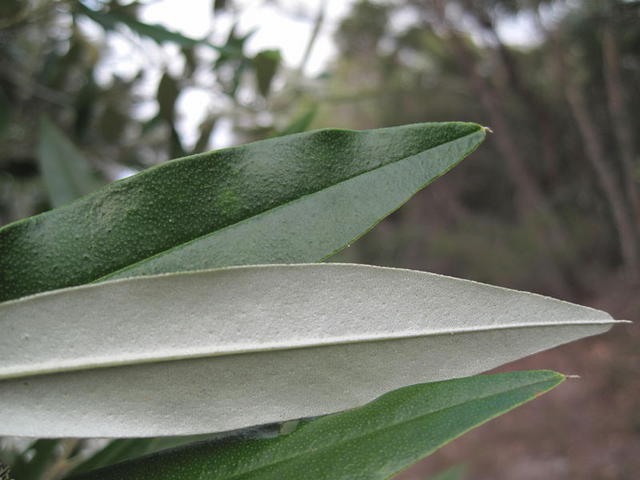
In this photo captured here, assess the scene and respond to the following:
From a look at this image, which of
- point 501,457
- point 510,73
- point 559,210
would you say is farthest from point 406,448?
point 559,210

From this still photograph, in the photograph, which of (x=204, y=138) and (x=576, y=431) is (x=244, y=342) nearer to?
(x=204, y=138)

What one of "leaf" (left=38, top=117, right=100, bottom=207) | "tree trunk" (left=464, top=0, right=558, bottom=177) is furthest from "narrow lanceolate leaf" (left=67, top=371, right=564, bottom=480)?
"tree trunk" (left=464, top=0, right=558, bottom=177)

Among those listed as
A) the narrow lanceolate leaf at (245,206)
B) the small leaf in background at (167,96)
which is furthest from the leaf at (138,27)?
the narrow lanceolate leaf at (245,206)

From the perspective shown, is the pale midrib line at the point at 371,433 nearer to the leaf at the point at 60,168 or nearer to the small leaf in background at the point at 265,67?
the leaf at the point at 60,168

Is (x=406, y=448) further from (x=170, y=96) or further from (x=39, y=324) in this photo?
(x=170, y=96)

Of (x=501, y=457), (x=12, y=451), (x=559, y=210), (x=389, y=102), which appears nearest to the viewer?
(x=12, y=451)
